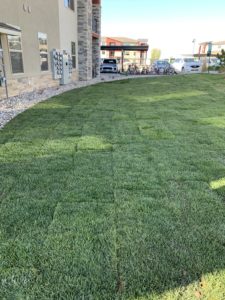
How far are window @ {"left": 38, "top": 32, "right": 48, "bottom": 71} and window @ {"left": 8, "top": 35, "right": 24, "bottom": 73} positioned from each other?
1827 millimetres

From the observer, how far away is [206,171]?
362 cm

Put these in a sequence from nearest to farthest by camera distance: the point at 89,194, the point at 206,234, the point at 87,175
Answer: the point at 206,234 → the point at 89,194 → the point at 87,175

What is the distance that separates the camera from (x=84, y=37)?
16.1 meters

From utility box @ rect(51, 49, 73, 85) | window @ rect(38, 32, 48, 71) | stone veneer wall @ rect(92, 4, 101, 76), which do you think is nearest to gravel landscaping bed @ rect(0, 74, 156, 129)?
window @ rect(38, 32, 48, 71)

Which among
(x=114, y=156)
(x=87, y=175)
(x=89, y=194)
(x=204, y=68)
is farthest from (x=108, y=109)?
(x=204, y=68)

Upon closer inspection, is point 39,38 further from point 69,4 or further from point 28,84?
point 69,4

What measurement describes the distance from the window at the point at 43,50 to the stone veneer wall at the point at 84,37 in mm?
4987

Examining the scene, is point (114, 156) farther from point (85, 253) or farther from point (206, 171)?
point (85, 253)

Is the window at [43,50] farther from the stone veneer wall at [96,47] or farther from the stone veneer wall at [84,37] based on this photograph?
the stone veneer wall at [96,47]

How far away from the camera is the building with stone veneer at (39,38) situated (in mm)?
8367

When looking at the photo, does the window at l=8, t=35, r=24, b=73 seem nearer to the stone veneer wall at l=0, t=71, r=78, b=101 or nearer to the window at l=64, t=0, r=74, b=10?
the stone veneer wall at l=0, t=71, r=78, b=101

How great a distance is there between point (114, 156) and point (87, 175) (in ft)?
2.49

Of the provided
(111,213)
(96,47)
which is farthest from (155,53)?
(111,213)

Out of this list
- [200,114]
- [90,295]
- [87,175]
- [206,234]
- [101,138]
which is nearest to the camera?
[90,295]
